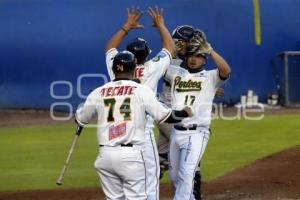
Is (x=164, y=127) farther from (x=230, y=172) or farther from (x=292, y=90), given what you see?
(x=292, y=90)

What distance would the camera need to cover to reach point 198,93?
7.84 metres

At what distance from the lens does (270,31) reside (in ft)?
71.7

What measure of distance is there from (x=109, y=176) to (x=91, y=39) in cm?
1525

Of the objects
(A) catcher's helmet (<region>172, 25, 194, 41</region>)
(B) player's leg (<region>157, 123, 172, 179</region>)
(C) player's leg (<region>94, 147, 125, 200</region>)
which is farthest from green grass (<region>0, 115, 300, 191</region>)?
(C) player's leg (<region>94, 147, 125, 200</region>)

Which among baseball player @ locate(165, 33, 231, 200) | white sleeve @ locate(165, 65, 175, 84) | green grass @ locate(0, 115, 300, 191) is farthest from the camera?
green grass @ locate(0, 115, 300, 191)

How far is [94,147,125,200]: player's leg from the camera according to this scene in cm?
634

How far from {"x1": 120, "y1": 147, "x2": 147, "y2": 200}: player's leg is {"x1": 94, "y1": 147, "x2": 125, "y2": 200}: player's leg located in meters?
0.08

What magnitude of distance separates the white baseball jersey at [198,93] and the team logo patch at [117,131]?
1.53 meters

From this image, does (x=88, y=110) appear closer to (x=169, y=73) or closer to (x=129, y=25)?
(x=129, y=25)

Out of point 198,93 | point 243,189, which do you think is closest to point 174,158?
point 198,93

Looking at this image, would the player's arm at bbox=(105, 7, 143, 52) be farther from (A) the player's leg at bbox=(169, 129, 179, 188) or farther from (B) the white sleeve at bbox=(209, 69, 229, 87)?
(A) the player's leg at bbox=(169, 129, 179, 188)

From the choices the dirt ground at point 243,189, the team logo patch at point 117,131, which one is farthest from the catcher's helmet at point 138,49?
the dirt ground at point 243,189

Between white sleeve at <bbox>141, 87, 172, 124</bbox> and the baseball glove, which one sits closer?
white sleeve at <bbox>141, 87, 172, 124</bbox>

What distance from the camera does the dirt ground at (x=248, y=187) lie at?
9.48 meters
